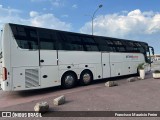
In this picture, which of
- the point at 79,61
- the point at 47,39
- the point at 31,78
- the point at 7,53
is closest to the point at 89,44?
the point at 79,61

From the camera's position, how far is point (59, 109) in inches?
267

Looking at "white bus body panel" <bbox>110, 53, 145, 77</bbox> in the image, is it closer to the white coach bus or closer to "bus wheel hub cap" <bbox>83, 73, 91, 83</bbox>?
the white coach bus

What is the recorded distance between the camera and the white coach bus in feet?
29.4

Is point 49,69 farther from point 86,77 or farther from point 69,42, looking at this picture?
point 86,77

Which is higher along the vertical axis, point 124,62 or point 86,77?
point 124,62

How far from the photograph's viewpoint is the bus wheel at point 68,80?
1126cm

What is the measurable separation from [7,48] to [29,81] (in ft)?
6.23

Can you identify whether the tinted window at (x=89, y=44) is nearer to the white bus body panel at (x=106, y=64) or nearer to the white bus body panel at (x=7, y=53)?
the white bus body panel at (x=106, y=64)

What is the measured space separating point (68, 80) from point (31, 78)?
8.62 feet

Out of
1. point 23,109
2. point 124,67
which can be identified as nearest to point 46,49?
point 23,109

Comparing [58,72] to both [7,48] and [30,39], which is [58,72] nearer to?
[30,39]

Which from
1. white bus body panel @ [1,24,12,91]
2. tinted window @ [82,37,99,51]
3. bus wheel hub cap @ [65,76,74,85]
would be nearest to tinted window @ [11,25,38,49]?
white bus body panel @ [1,24,12,91]

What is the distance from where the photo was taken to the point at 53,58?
10.5 m

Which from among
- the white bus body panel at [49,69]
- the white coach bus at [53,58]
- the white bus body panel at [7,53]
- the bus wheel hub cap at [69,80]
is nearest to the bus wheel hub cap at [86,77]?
the white coach bus at [53,58]
